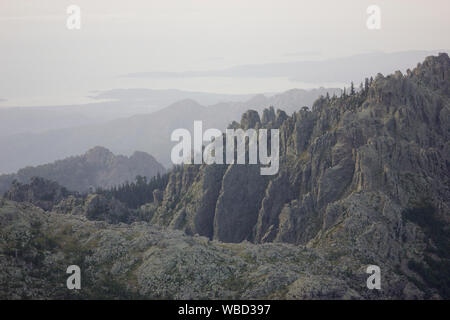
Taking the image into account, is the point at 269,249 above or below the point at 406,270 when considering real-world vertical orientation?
above

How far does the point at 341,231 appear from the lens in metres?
184

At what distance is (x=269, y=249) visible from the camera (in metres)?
163

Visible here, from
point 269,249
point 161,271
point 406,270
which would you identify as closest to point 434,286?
point 406,270

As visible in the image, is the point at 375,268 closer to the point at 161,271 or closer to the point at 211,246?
the point at 211,246

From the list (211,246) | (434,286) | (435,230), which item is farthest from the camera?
(435,230)
